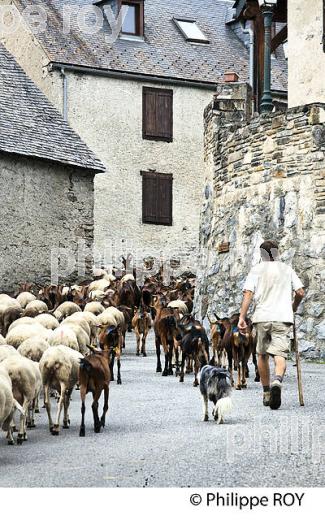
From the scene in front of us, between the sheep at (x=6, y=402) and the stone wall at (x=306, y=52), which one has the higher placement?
the stone wall at (x=306, y=52)

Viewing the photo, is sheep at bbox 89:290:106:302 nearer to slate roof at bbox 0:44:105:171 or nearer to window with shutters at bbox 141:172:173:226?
slate roof at bbox 0:44:105:171

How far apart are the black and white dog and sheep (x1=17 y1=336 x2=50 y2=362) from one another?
1.97 metres

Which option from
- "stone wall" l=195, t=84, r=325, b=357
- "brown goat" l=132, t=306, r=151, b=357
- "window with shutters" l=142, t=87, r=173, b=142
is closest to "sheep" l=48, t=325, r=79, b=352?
"brown goat" l=132, t=306, r=151, b=357

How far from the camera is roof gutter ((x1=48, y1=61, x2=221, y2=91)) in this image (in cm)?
3312

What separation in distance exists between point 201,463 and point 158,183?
26167 mm

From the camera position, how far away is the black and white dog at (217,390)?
1077cm

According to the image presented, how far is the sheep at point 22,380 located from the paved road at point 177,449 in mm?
338

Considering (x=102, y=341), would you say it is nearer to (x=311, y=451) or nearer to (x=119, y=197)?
(x=311, y=451)

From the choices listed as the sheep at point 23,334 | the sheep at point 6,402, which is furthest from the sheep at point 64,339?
the sheep at point 6,402

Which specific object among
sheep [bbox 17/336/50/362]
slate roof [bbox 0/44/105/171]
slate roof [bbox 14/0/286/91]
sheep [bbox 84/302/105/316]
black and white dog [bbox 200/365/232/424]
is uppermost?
slate roof [bbox 14/0/286/91]

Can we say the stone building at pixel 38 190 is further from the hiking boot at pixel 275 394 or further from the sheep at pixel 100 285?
the hiking boot at pixel 275 394

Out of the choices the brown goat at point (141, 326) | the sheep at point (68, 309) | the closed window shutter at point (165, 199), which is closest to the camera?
the brown goat at point (141, 326)

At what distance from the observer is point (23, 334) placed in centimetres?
1381

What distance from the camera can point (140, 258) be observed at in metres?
33.7
